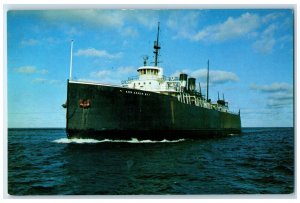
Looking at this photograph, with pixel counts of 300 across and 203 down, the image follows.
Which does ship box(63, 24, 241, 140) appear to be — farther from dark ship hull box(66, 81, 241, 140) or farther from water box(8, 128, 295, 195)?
water box(8, 128, 295, 195)

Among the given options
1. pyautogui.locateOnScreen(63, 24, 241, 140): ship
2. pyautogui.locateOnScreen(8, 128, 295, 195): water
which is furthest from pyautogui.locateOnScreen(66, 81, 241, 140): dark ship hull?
pyautogui.locateOnScreen(8, 128, 295, 195): water

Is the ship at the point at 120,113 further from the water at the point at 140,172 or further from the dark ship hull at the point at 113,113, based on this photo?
the water at the point at 140,172

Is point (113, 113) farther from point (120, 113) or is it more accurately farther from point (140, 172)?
point (140, 172)

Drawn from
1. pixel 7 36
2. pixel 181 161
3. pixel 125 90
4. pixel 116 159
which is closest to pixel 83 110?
pixel 125 90

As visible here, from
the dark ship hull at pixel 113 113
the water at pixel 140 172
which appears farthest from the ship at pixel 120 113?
the water at pixel 140 172

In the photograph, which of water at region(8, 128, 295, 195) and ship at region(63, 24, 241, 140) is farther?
ship at region(63, 24, 241, 140)

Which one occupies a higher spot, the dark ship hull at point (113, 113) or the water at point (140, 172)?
the dark ship hull at point (113, 113)

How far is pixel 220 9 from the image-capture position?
887cm

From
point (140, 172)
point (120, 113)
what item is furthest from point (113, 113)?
point (140, 172)

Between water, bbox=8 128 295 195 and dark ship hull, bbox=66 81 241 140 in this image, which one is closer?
water, bbox=8 128 295 195

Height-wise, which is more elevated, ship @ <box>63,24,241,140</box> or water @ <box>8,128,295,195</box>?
ship @ <box>63,24,241,140</box>

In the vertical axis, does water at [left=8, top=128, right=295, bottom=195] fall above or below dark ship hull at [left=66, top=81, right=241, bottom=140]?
below

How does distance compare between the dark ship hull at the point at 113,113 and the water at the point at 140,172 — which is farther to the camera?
the dark ship hull at the point at 113,113

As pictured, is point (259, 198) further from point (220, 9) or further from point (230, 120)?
point (230, 120)
